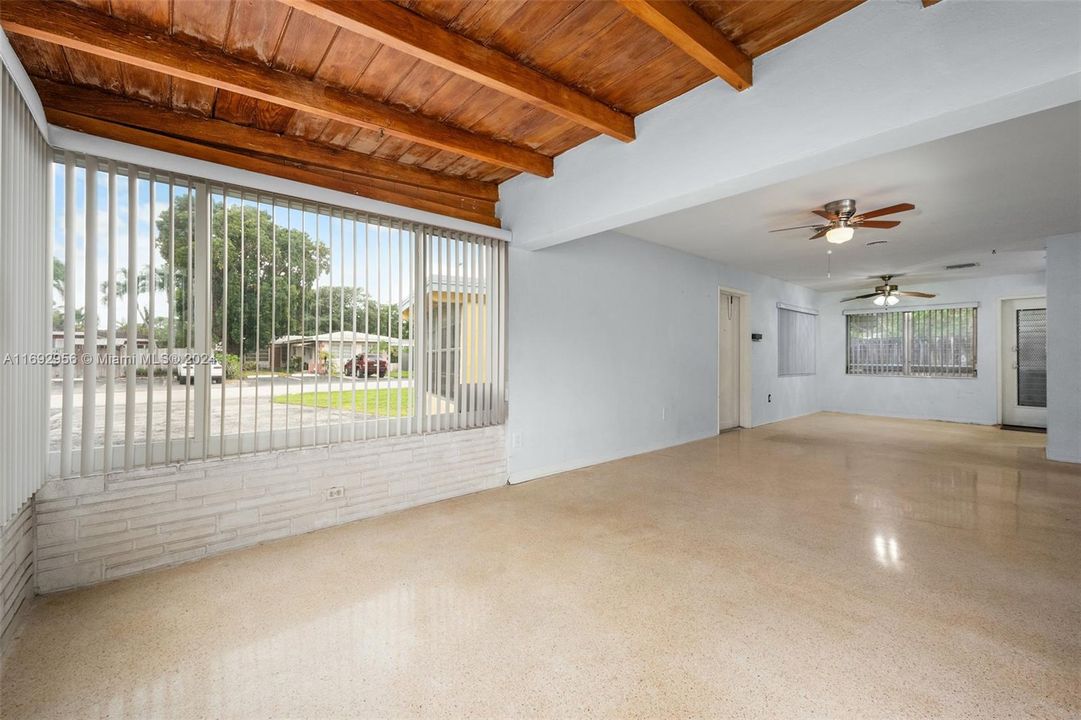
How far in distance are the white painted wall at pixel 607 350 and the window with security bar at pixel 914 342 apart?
382cm

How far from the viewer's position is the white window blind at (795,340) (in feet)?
26.9

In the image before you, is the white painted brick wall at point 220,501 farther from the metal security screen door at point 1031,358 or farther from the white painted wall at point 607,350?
the metal security screen door at point 1031,358

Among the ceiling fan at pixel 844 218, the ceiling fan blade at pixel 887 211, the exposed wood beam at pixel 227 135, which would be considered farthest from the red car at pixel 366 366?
the ceiling fan blade at pixel 887 211

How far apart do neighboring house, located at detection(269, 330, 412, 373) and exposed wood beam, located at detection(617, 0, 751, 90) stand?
8.12 feet

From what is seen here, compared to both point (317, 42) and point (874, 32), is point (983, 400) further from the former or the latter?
point (317, 42)

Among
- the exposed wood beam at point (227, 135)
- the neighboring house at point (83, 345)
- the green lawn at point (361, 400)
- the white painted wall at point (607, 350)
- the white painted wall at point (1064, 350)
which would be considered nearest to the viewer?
the neighboring house at point (83, 345)

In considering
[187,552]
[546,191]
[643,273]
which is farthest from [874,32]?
[187,552]

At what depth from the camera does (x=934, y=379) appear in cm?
825

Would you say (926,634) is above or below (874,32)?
below

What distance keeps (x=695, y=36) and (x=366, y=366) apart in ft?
8.91

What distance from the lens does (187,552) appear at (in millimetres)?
2629

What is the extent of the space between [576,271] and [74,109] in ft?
11.9

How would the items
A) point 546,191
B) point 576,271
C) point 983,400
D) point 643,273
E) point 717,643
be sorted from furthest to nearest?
point 983,400 → point 643,273 → point 576,271 → point 546,191 → point 717,643

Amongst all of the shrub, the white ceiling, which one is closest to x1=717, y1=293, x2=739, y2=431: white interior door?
the white ceiling
